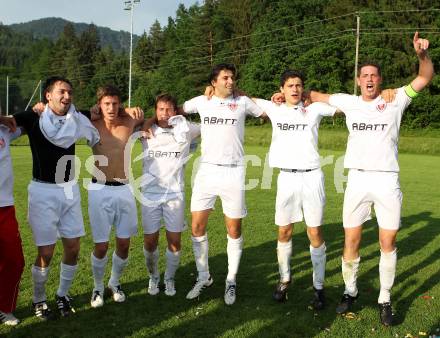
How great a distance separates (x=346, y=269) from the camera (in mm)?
5922

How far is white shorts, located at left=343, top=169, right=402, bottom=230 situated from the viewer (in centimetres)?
551

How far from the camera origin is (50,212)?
17.5 feet

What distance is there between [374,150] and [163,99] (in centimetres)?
274

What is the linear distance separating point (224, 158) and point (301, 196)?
3.56ft

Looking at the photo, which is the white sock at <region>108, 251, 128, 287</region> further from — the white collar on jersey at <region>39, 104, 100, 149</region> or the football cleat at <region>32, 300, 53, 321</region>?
the white collar on jersey at <region>39, 104, 100, 149</region>

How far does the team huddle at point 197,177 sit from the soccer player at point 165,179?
1cm

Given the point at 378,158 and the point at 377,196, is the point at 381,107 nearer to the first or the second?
the point at 378,158

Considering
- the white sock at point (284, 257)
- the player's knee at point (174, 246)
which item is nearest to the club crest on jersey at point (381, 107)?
the white sock at point (284, 257)

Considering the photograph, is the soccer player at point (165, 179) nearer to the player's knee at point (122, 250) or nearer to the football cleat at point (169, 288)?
the football cleat at point (169, 288)

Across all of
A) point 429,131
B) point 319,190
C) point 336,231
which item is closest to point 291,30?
point 429,131

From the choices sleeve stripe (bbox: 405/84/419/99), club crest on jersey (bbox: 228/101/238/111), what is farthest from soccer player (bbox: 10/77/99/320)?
sleeve stripe (bbox: 405/84/419/99)

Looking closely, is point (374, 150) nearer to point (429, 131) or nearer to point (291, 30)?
point (429, 131)

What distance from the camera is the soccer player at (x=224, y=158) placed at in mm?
6074

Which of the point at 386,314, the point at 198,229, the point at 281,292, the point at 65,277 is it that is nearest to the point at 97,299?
the point at 65,277
